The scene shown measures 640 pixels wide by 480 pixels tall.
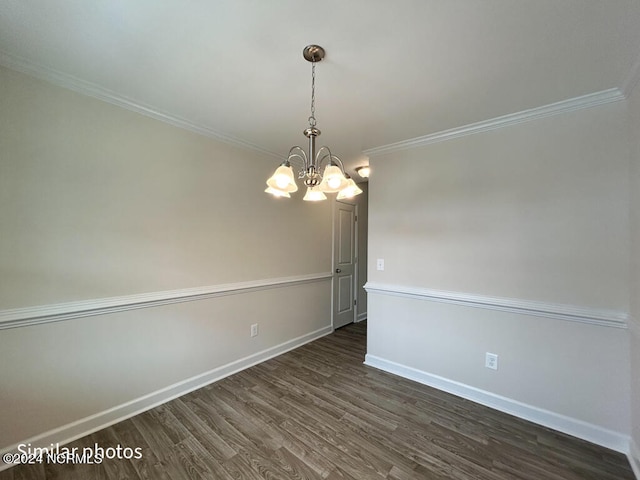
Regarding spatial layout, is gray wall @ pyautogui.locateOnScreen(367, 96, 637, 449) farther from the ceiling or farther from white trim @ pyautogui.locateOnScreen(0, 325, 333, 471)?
white trim @ pyautogui.locateOnScreen(0, 325, 333, 471)

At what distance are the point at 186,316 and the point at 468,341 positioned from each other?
259 cm

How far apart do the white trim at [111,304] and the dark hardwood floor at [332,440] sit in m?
0.86

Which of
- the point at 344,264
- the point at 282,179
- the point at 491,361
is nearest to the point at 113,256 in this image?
the point at 282,179

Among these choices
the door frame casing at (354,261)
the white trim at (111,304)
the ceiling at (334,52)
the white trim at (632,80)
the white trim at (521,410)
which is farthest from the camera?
the door frame casing at (354,261)

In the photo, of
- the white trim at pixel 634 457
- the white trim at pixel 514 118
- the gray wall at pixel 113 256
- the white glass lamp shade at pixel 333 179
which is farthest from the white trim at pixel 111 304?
the white trim at pixel 634 457

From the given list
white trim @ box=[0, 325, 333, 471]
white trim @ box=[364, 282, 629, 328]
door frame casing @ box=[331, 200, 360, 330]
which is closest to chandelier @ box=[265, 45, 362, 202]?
white trim @ box=[364, 282, 629, 328]

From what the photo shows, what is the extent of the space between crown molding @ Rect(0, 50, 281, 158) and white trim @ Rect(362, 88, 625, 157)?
1.81 m

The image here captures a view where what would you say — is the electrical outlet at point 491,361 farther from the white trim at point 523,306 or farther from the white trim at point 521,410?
the white trim at point 523,306

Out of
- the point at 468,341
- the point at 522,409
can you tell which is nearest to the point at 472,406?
the point at 522,409

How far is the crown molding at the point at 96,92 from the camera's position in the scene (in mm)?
1605

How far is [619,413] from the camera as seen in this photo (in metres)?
1.79

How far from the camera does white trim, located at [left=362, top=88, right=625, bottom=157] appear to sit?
1.83 m

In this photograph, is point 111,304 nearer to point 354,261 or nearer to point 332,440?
point 332,440

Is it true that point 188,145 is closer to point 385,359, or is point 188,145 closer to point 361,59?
point 361,59
